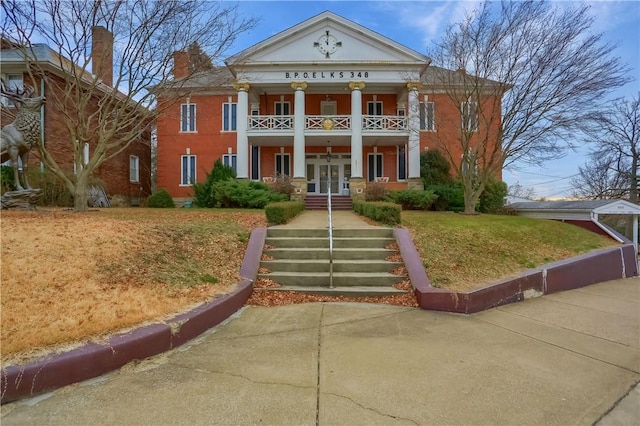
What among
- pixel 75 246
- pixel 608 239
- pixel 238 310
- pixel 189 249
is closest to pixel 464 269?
pixel 238 310

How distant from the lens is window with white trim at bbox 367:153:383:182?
24.2 meters

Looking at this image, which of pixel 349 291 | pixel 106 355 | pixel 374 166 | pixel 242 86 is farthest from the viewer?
pixel 374 166

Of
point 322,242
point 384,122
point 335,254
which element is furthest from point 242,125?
point 335,254

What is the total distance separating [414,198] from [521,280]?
11.9 meters

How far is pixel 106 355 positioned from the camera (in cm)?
345

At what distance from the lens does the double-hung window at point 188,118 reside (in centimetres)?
2423

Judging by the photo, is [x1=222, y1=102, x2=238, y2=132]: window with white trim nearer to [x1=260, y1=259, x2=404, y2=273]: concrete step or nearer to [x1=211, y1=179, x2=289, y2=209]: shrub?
[x1=211, y1=179, x2=289, y2=209]: shrub

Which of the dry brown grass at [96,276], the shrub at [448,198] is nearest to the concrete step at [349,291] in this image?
the dry brown grass at [96,276]

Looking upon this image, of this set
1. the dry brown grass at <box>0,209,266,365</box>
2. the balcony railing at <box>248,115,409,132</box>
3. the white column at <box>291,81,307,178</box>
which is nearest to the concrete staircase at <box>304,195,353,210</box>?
the white column at <box>291,81,307,178</box>

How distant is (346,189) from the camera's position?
76.7ft

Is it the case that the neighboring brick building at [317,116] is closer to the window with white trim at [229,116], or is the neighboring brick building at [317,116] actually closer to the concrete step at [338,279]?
the window with white trim at [229,116]

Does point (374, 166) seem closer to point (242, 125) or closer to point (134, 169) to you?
point (242, 125)

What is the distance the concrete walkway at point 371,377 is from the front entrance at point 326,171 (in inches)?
755

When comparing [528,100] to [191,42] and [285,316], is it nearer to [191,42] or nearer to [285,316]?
[191,42]
